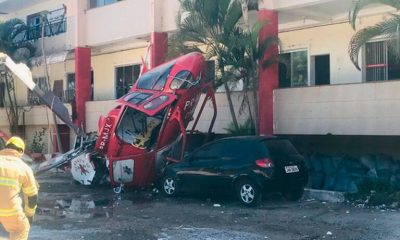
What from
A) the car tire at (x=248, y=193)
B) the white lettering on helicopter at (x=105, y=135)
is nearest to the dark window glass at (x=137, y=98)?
the white lettering on helicopter at (x=105, y=135)

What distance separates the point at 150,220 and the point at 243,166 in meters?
2.37

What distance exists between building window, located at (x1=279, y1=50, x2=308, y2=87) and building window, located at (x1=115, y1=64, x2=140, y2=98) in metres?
6.77

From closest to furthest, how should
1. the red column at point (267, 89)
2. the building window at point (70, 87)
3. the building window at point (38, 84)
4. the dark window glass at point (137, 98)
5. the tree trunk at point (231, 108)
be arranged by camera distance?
the dark window glass at point (137, 98) < the red column at point (267, 89) < the tree trunk at point (231, 108) < the building window at point (70, 87) < the building window at point (38, 84)

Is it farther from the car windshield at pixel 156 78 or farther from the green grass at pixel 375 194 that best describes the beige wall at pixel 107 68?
the green grass at pixel 375 194

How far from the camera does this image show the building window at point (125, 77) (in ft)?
77.2

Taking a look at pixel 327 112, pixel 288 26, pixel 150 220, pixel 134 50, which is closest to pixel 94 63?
pixel 134 50

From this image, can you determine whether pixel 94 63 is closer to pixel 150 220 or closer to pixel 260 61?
pixel 260 61

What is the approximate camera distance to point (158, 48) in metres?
18.8

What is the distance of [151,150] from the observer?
15.2m

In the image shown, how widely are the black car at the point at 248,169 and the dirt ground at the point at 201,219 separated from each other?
1.16 ft

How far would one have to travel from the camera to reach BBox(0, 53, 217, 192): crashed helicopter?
14945mm

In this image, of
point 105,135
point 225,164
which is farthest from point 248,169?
point 105,135

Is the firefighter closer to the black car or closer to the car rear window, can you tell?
the black car

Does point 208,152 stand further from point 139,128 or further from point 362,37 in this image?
point 362,37
